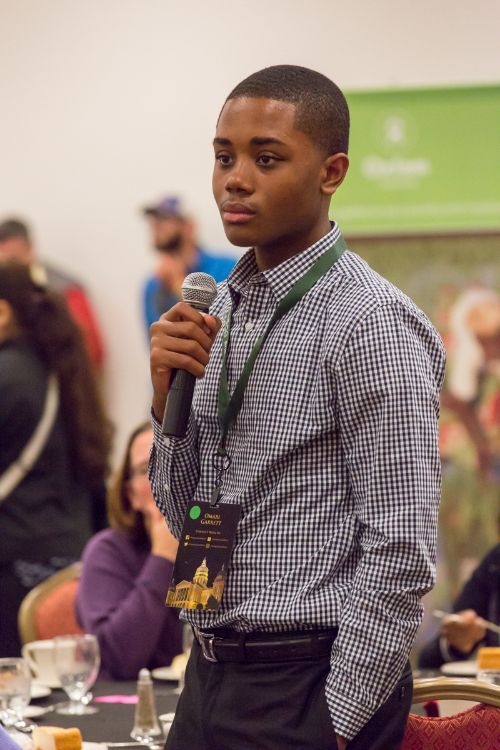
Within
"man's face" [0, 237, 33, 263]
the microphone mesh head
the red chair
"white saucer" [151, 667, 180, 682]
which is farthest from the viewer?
"man's face" [0, 237, 33, 263]

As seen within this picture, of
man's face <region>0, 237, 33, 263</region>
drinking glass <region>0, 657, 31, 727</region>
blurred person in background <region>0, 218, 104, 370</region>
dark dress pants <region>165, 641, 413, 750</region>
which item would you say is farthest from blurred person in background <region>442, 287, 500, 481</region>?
dark dress pants <region>165, 641, 413, 750</region>

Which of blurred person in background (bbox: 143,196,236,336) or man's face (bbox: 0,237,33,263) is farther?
man's face (bbox: 0,237,33,263)

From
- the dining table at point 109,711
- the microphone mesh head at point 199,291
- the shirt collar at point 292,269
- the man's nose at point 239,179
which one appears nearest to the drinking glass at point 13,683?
the dining table at point 109,711

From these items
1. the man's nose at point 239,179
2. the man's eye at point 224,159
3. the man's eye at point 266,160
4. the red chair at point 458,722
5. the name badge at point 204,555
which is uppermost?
the man's eye at point 224,159

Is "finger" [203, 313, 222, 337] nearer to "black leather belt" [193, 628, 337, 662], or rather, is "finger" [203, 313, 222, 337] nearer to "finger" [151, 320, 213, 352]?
"finger" [151, 320, 213, 352]

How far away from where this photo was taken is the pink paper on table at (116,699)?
8.45 feet

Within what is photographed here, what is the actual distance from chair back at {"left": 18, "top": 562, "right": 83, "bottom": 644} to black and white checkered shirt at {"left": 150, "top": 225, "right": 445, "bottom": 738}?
1952 mm

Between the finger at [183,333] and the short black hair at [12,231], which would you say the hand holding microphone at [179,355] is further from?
the short black hair at [12,231]

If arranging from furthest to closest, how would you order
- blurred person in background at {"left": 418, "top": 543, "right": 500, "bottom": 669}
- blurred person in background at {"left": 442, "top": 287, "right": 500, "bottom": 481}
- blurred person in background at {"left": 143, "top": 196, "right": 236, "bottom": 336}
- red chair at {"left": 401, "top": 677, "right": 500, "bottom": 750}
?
blurred person in background at {"left": 143, "top": 196, "right": 236, "bottom": 336} → blurred person in background at {"left": 442, "top": 287, "right": 500, "bottom": 481} → blurred person in background at {"left": 418, "top": 543, "right": 500, "bottom": 669} → red chair at {"left": 401, "top": 677, "right": 500, "bottom": 750}

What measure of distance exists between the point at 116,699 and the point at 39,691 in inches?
6.4

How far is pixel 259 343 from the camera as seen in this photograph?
1.51 metres

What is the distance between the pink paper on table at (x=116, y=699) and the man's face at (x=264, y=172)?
1389 mm

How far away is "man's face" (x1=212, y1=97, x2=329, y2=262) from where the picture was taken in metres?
1.45

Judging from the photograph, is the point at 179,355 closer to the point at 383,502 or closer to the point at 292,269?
the point at 292,269
